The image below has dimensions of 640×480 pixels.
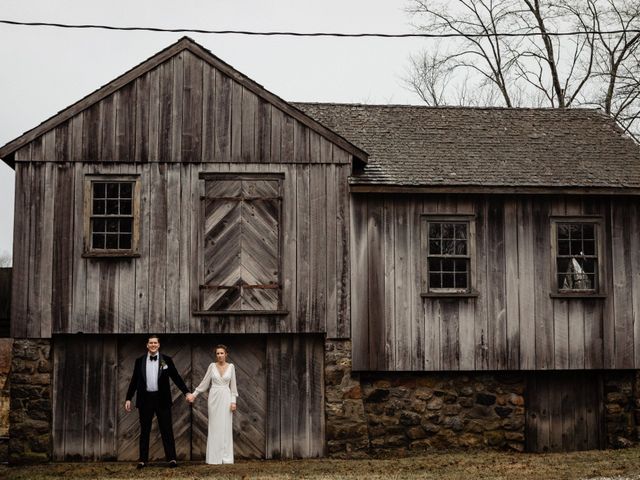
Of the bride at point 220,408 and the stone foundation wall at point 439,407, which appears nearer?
the bride at point 220,408

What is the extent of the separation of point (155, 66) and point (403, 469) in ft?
27.5

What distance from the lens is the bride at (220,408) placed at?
16203 mm

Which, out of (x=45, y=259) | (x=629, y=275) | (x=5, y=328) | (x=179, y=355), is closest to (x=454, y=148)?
(x=629, y=275)

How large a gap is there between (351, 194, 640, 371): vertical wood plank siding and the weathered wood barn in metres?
0.04

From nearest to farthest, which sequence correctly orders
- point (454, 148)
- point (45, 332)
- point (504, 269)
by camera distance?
1. point (45, 332)
2. point (504, 269)
3. point (454, 148)

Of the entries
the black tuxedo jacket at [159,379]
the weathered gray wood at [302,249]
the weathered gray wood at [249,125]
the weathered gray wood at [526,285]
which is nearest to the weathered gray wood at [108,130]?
the weathered gray wood at [249,125]

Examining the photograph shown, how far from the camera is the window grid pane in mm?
17953

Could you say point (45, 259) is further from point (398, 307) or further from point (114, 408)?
point (398, 307)

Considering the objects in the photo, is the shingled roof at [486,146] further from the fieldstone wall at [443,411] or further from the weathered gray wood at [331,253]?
the fieldstone wall at [443,411]

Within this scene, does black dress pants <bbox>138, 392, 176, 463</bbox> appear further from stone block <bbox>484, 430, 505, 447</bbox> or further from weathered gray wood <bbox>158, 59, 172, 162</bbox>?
stone block <bbox>484, 430, 505, 447</bbox>

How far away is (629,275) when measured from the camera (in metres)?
19.1

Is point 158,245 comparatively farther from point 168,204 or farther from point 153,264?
point 168,204

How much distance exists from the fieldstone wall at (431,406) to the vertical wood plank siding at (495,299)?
350 millimetres

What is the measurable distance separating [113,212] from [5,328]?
4.45m
